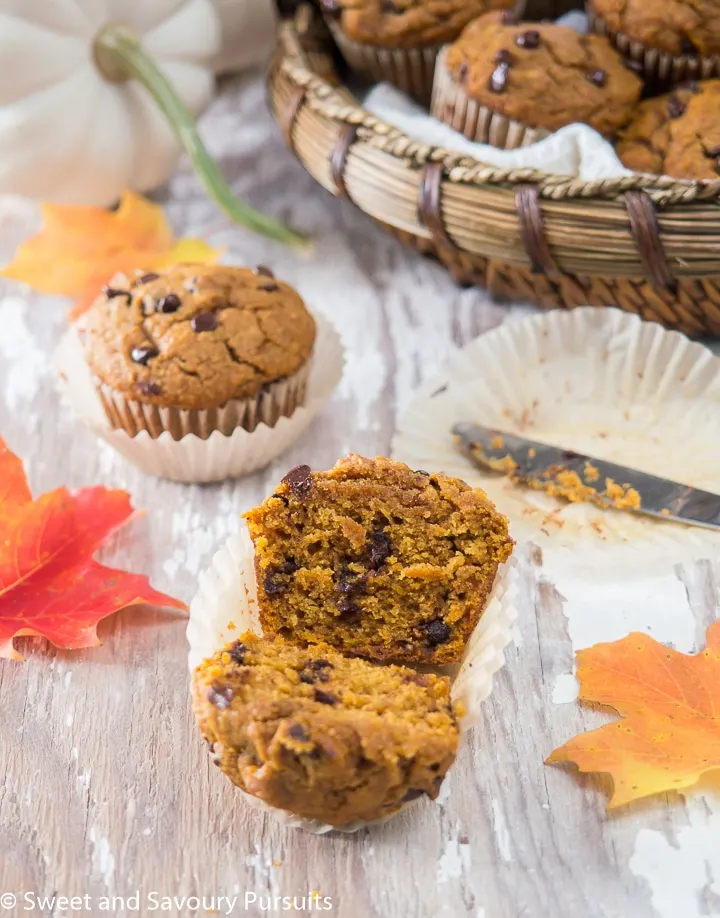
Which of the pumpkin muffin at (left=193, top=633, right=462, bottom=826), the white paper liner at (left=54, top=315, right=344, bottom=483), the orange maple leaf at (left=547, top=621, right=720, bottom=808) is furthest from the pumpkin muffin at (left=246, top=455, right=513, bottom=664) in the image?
the white paper liner at (left=54, top=315, right=344, bottom=483)

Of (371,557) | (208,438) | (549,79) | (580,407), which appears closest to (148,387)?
(208,438)

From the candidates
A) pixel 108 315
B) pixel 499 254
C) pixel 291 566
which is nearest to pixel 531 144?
pixel 499 254

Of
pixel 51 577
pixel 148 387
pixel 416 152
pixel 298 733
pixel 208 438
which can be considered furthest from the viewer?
pixel 416 152

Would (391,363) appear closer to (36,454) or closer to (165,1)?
(36,454)

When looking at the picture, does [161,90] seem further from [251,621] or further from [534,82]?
[251,621]

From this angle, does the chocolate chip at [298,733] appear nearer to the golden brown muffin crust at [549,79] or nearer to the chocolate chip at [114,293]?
the chocolate chip at [114,293]
